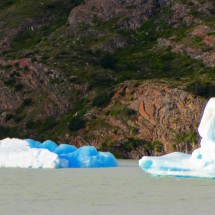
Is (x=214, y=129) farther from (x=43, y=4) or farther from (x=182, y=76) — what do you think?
(x=43, y=4)

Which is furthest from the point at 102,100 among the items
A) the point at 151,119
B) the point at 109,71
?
the point at 109,71

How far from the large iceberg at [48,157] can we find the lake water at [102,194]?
4.62 m

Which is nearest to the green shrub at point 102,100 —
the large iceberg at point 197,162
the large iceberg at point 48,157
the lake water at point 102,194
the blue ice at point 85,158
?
the large iceberg at point 48,157

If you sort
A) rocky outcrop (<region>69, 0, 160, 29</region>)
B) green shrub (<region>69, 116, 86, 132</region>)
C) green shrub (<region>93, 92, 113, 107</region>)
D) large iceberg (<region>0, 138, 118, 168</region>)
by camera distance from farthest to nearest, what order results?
1. rocky outcrop (<region>69, 0, 160, 29</region>)
2. green shrub (<region>93, 92, 113, 107</region>)
3. green shrub (<region>69, 116, 86, 132</region>)
4. large iceberg (<region>0, 138, 118, 168</region>)

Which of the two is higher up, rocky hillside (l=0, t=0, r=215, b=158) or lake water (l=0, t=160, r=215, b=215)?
lake water (l=0, t=160, r=215, b=215)

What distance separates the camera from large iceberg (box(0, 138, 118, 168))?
39.5m

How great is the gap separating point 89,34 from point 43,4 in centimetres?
1910

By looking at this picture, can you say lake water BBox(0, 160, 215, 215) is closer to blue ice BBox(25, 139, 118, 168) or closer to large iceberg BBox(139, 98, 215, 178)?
large iceberg BBox(139, 98, 215, 178)

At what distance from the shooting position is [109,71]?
267 ft

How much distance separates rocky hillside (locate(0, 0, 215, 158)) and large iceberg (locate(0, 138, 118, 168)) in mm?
18616

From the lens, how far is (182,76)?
7594cm

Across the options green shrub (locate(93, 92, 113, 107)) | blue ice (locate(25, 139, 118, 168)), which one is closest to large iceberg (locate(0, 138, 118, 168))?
blue ice (locate(25, 139, 118, 168))

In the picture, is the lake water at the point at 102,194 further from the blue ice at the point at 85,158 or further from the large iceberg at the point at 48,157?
the blue ice at the point at 85,158

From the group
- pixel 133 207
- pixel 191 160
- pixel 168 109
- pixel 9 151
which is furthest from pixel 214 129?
pixel 168 109
